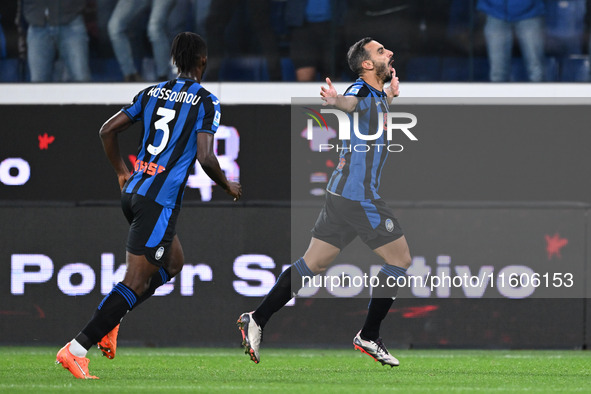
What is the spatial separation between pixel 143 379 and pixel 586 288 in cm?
476

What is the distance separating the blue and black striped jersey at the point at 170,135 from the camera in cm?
715

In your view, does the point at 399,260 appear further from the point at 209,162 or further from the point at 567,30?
the point at 567,30

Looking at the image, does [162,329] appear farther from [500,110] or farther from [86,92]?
[500,110]

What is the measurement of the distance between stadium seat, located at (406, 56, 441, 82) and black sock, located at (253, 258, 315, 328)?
19.7 ft

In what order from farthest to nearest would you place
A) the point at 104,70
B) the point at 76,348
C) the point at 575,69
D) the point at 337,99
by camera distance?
1. the point at 104,70
2. the point at 575,69
3. the point at 337,99
4. the point at 76,348

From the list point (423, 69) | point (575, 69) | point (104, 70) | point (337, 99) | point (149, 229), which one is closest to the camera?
point (149, 229)

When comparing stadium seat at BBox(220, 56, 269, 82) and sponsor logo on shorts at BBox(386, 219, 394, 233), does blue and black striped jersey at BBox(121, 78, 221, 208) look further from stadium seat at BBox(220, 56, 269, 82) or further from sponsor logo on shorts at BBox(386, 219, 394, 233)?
stadium seat at BBox(220, 56, 269, 82)

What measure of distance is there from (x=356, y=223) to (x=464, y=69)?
637cm

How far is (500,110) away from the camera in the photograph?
1327 cm

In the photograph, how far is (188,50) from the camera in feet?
23.8

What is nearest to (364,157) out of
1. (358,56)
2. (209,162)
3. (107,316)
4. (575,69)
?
(358,56)

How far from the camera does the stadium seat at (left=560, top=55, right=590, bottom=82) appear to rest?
1359 cm

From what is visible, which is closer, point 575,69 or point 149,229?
point 149,229

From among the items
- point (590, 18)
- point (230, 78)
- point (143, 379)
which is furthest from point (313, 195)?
point (143, 379)
